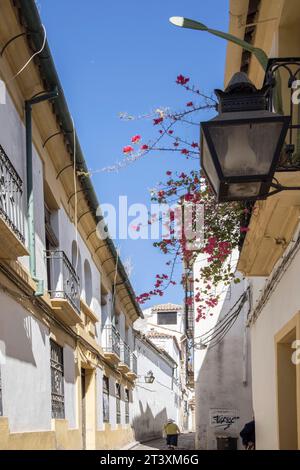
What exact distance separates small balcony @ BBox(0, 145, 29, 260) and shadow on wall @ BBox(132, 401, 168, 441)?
1656cm

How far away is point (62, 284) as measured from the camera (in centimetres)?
962

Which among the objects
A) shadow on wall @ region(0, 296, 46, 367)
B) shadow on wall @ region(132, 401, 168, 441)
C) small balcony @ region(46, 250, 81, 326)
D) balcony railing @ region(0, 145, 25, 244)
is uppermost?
balcony railing @ region(0, 145, 25, 244)

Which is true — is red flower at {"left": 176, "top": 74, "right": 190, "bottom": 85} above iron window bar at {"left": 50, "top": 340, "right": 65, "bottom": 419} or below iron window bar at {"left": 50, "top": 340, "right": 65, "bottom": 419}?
above

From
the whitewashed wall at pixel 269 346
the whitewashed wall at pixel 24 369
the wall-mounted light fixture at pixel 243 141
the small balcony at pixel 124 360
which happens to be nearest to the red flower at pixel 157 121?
the whitewashed wall at pixel 269 346

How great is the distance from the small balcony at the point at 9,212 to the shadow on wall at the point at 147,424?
16.6 m

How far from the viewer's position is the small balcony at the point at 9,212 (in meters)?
6.24

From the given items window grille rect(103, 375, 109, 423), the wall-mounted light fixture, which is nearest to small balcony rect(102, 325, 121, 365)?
window grille rect(103, 375, 109, 423)

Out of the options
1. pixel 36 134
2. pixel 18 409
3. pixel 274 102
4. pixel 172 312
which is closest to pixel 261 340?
pixel 18 409

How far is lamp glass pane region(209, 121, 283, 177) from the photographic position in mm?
3375

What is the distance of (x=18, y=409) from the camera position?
7.20 metres

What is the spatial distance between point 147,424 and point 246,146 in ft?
81.5

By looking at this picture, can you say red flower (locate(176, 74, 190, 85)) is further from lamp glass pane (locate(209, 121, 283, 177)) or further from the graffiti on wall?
the graffiti on wall

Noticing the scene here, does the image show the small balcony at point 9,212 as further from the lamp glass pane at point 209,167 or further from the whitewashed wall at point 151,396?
the whitewashed wall at point 151,396

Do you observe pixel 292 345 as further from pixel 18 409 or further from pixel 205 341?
pixel 205 341
